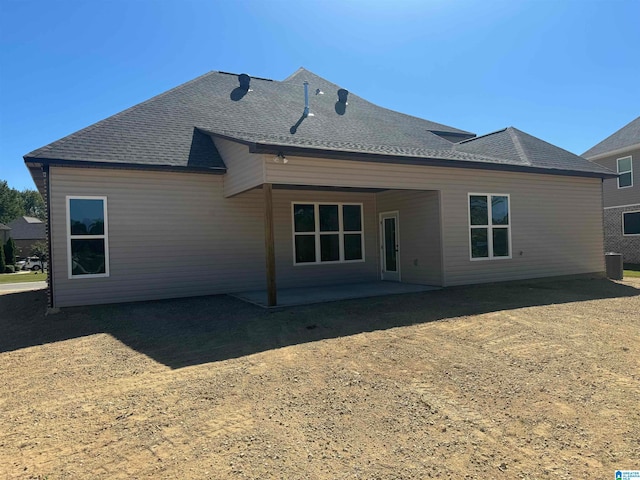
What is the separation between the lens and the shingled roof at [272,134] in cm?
955

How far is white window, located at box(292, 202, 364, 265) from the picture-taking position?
1214 cm

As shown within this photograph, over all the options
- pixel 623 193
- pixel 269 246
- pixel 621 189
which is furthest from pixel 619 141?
pixel 269 246

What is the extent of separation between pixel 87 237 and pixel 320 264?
597cm

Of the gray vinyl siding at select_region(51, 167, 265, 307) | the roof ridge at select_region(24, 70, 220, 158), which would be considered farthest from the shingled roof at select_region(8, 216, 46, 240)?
the gray vinyl siding at select_region(51, 167, 265, 307)

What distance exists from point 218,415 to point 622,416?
3.57 metres

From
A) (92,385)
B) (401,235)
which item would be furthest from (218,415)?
(401,235)

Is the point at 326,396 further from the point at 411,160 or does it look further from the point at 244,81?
the point at 244,81

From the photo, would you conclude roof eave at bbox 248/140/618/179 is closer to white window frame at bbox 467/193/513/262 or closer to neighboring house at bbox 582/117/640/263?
white window frame at bbox 467/193/513/262

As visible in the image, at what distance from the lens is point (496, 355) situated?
5.47 metres

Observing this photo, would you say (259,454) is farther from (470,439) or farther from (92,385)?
(92,385)

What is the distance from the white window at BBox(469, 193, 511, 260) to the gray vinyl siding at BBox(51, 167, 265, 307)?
568 centimetres

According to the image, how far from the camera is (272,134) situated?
11500 millimetres

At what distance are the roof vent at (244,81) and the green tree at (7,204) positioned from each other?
206 feet

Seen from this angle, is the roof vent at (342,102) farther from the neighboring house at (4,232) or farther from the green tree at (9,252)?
the neighboring house at (4,232)
